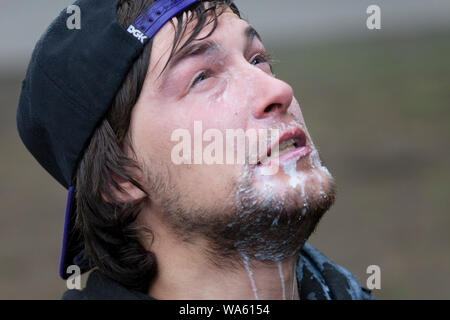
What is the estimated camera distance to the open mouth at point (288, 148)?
7.32 feet

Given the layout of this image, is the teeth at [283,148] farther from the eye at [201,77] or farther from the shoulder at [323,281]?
the shoulder at [323,281]

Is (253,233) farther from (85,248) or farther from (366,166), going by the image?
(366,166)

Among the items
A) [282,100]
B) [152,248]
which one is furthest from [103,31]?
[152,248]

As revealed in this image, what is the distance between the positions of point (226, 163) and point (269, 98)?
33 centimetres

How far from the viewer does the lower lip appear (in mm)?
2236

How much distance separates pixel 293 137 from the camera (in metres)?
2.33

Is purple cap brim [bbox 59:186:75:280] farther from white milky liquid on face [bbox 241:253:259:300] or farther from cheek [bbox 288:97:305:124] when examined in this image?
cheek [bbox 288:97:305:124]

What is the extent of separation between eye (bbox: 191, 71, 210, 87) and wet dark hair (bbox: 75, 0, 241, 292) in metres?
0.14

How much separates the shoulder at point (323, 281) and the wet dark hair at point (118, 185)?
76cm
